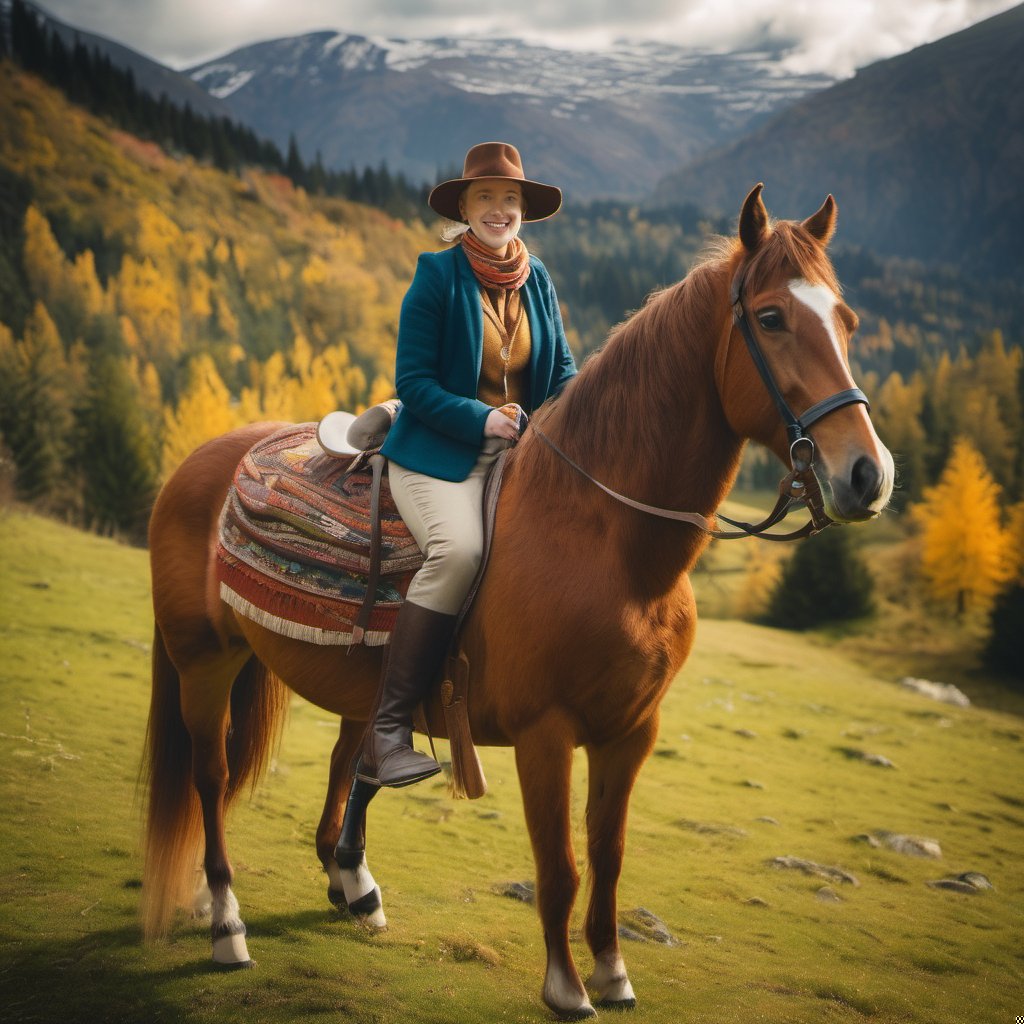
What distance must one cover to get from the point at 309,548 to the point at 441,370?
0.93 m

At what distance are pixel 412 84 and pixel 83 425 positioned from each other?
160 metres

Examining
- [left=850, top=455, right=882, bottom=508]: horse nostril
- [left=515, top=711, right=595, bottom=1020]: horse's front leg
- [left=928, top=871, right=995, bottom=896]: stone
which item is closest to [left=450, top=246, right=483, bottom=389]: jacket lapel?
[left=515, top=711, right=595, bottom=1020]: horse's front leg

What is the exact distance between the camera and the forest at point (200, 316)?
2562 cm

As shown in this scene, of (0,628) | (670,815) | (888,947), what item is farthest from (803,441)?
(0,628)

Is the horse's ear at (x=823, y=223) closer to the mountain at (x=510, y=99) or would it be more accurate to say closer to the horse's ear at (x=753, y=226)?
the horse's ear at (x=753, y=226)

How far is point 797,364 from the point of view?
7.77ft

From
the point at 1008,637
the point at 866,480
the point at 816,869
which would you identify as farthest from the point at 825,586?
the point at 866,480

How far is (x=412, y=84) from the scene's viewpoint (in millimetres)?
163375

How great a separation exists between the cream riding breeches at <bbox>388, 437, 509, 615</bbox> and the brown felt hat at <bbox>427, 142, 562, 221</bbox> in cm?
101

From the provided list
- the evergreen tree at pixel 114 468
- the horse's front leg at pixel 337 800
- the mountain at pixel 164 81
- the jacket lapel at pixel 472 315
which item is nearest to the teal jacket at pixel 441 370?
the jacket lapel at pixel 472 315

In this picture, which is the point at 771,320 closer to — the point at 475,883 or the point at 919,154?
the point at 475,883

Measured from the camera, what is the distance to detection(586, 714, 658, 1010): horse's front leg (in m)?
3.01

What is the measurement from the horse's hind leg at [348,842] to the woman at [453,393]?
1083mm

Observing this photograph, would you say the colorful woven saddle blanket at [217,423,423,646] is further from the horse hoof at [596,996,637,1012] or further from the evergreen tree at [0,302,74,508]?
the evergreen tree at [0,302,74,508]
